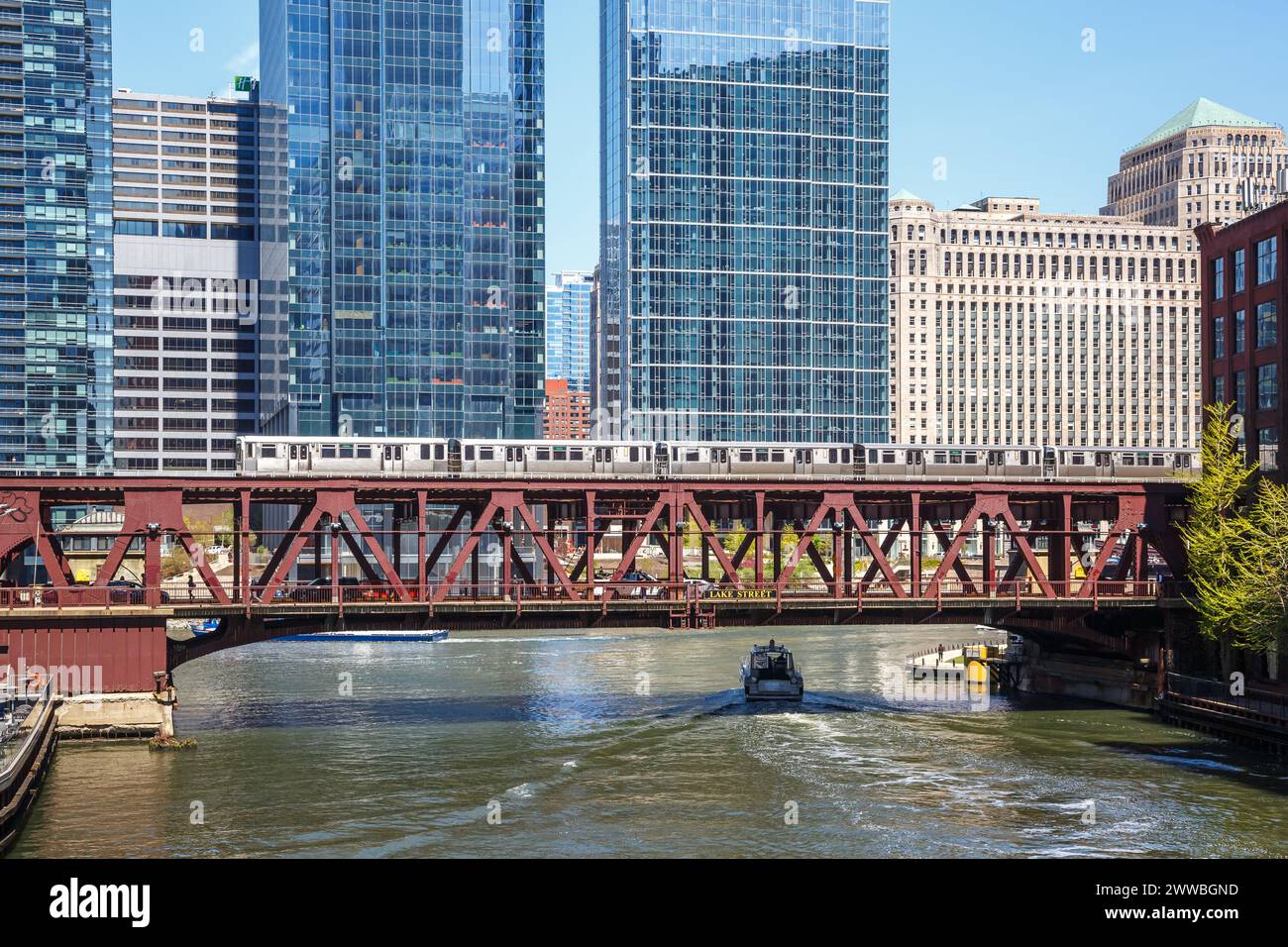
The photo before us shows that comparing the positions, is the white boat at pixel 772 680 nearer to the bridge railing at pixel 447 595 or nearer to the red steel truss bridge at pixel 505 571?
the bridge railing at pixel 447 595

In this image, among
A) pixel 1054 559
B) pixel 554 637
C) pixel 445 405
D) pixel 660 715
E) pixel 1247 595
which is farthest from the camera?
pixel 445 405

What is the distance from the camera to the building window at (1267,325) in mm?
74419

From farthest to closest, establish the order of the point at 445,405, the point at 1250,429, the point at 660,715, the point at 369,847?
the point at 445,405 → the point at 1250,429 → the point at 660,715 → the point at 369,847

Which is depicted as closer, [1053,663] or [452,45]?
[1053,663]

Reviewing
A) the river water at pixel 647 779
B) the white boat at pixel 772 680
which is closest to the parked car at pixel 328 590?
the river water at pixel 647 779

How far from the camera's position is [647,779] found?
180 feet

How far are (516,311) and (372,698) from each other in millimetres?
113826

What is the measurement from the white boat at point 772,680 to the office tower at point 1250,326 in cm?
2760

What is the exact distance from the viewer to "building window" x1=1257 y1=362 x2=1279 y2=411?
7429 cm

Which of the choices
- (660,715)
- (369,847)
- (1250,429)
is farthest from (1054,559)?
(369,847)

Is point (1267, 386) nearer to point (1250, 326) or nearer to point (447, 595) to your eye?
point (1250, 326)

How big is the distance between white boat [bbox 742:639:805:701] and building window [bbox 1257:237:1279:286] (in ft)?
108

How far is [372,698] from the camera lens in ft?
263

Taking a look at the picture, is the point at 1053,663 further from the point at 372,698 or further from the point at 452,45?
the point at 452,45
